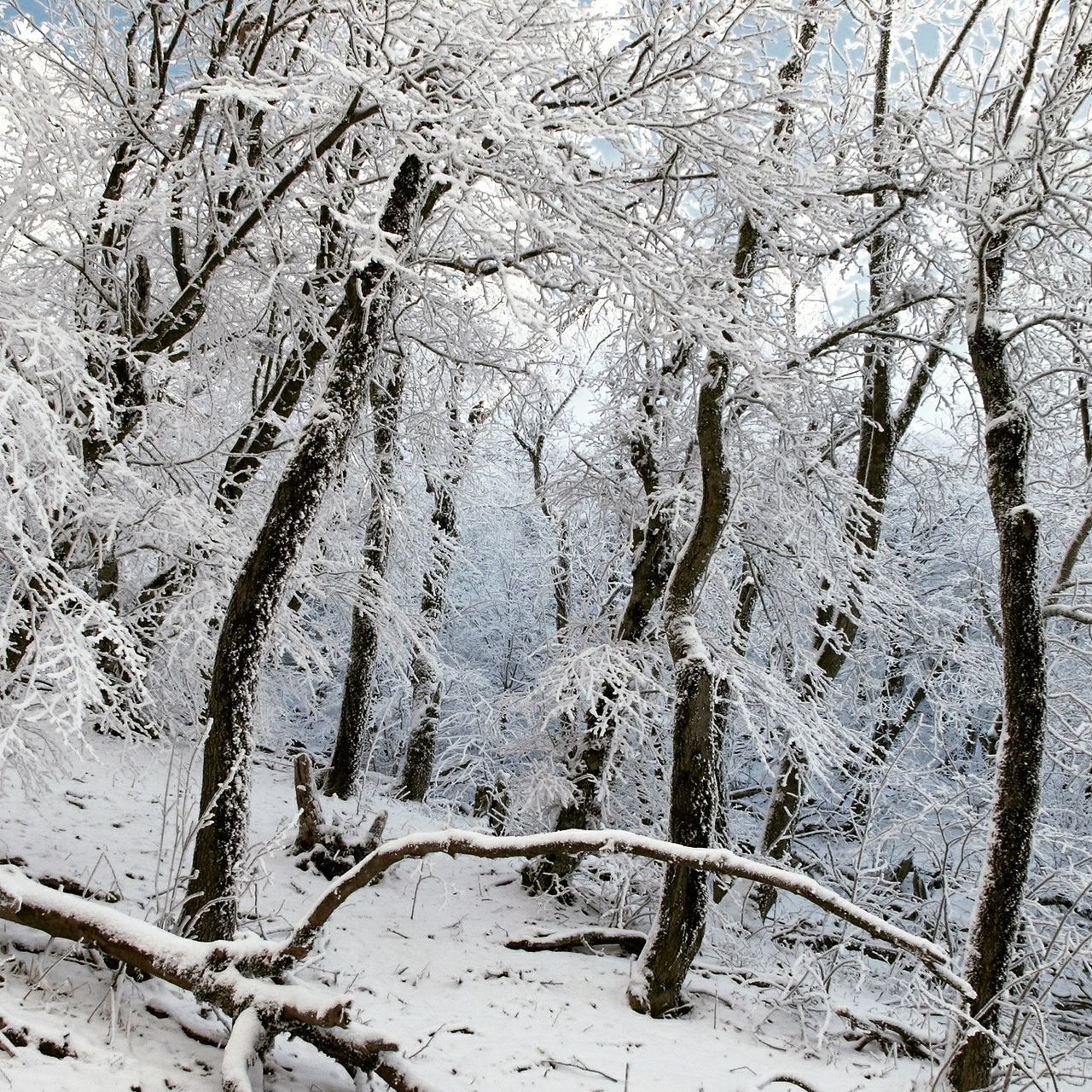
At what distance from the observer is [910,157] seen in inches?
239

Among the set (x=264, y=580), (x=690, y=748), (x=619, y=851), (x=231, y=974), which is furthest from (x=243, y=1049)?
(x=690, y=748)

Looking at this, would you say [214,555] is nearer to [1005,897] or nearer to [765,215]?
[765,215]

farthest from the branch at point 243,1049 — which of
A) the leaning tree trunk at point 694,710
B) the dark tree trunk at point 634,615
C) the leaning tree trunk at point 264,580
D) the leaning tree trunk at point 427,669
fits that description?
the leaning tree trunk at point 427,669

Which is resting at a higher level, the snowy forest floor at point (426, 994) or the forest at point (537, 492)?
the forest at point (537, 492)

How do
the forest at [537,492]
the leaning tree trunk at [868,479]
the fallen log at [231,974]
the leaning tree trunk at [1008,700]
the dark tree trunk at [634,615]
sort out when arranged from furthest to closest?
the dark tree trunk at [634,615] → the leaning tree trunk at [868,479] → the leaning tree trunk at [1008,700] → the forest at [537,492] → the fallen log at [231,974]

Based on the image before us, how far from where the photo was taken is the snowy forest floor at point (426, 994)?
9.70 ft

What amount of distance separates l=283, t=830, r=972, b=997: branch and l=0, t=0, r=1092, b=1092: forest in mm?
18

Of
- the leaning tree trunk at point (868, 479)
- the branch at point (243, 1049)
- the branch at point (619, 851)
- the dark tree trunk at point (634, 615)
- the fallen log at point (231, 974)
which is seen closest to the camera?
the branch at point (619, 851)

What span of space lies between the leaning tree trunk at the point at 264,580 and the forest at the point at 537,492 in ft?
0.08

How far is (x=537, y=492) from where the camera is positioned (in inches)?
382

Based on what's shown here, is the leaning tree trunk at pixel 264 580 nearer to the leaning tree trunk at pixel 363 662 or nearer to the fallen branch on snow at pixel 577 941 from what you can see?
the fallen branch on snow at pixel 577 941

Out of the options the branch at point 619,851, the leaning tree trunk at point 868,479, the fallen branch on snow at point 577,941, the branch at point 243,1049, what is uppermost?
the leaning tree trunk at point 868,479

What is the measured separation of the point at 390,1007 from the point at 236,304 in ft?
17.0

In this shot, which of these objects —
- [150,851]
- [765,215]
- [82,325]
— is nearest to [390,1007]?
[150,851]
